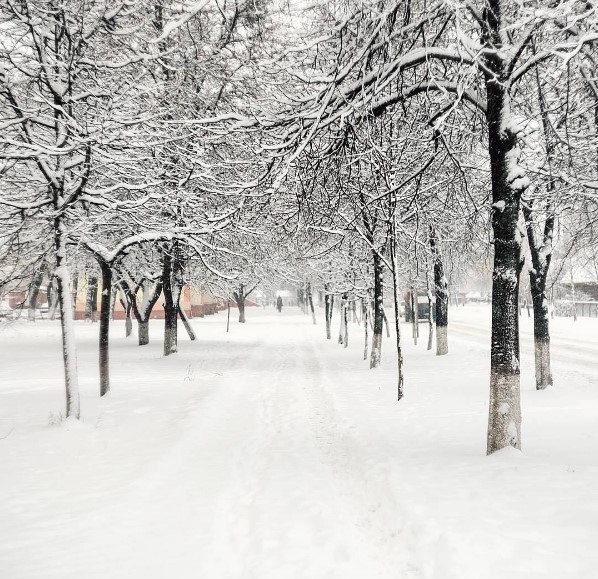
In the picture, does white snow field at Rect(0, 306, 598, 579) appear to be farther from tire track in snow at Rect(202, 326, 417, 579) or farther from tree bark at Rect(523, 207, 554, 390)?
tree bark at Rect(523, 207, 554, 390)

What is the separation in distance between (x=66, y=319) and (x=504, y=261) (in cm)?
714

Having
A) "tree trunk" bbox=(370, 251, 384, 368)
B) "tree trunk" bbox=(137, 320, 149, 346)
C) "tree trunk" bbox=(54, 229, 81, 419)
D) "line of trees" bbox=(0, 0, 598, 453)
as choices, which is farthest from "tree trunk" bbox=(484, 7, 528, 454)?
"tree trunk" bbox=(137, 320, 149, 346)

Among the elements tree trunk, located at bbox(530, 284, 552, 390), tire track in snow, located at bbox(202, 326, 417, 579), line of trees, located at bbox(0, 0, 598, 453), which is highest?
line of trees, located at bbox(0, 0, 598, 453)

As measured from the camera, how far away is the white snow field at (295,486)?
12.9 ft

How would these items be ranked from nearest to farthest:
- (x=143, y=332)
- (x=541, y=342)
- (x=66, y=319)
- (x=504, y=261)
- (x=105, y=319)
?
(x=504, y=261), (x=66, y=319), (x=105, y=319), (x=541, y=342), (x=143, y=332)

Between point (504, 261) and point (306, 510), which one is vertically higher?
point (504, 261)

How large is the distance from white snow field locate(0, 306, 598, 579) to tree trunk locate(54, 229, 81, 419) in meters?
0.52

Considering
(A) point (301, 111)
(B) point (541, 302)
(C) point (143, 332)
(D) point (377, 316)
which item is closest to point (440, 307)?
(D) point (377, 316)

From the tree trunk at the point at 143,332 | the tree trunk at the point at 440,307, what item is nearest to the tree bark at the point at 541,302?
the tree trunk at the point at 440,307

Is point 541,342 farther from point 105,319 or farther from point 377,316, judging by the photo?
point 105,319

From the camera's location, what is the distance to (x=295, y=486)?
5.70 metres

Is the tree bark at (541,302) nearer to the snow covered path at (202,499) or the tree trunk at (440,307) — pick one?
the snow covered path at (202,499)

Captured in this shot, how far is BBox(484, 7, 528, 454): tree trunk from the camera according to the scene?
19.2 feet

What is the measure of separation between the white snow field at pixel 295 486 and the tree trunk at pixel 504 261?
506 millimetres
